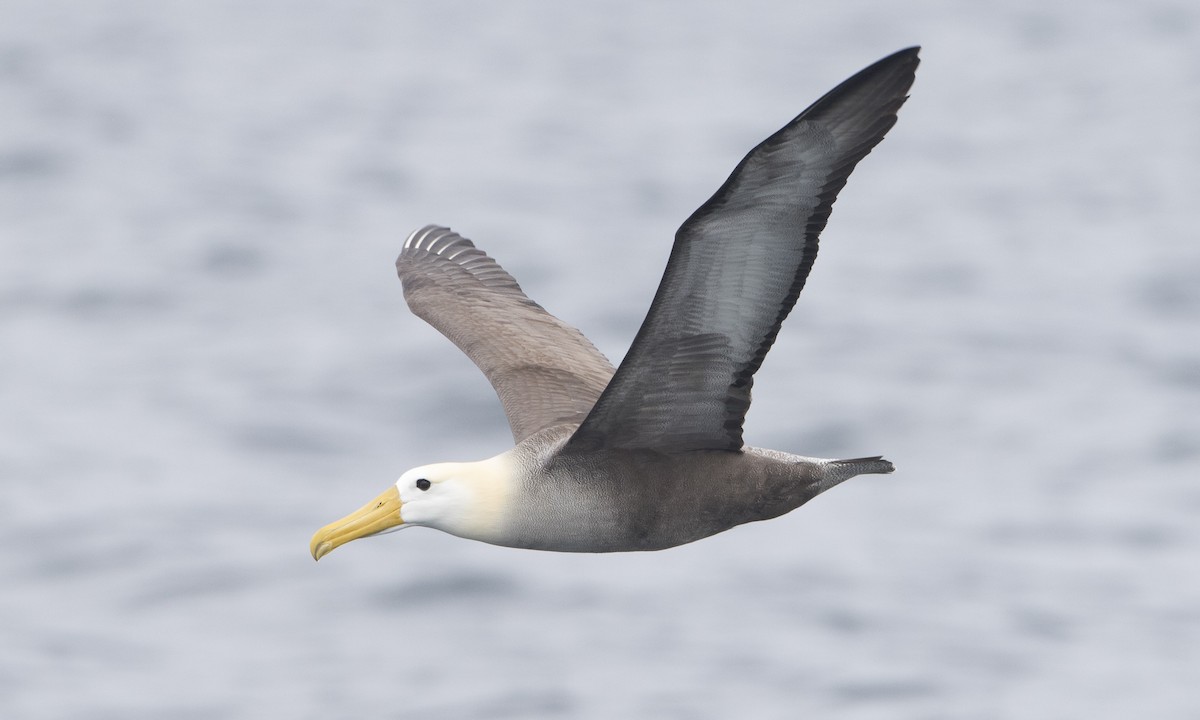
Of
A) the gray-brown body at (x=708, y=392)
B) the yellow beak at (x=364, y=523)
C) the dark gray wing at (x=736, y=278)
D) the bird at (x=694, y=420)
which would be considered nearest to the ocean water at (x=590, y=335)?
the yellow beak at (x=364, y=523)

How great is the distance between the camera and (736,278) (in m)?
10.0

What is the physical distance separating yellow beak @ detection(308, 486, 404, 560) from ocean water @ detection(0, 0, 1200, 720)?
1038cm

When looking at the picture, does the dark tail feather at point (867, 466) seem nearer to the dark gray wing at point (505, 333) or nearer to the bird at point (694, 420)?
the bird at point (694, 420)

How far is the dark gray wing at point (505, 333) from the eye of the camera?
1238cm

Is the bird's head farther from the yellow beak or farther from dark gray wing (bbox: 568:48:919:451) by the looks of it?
dark gray wing (bbox: 568:48:919:451)

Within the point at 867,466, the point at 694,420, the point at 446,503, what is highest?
the point at 694,420

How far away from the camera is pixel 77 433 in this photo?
87.1 ft

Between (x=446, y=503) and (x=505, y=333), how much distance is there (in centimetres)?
273

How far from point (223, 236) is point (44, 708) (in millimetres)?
11192

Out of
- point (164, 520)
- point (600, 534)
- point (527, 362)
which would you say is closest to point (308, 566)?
point (164, 520)

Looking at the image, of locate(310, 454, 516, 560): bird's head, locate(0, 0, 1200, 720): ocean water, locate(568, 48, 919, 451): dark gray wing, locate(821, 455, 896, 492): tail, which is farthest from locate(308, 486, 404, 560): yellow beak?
locate(0, 0, 1200, 720): ocean water

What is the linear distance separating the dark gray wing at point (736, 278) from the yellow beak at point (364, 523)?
3.26 feet

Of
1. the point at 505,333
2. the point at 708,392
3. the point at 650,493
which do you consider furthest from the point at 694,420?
the point at 505,333

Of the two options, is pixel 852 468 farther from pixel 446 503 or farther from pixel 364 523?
pixel 364 523
